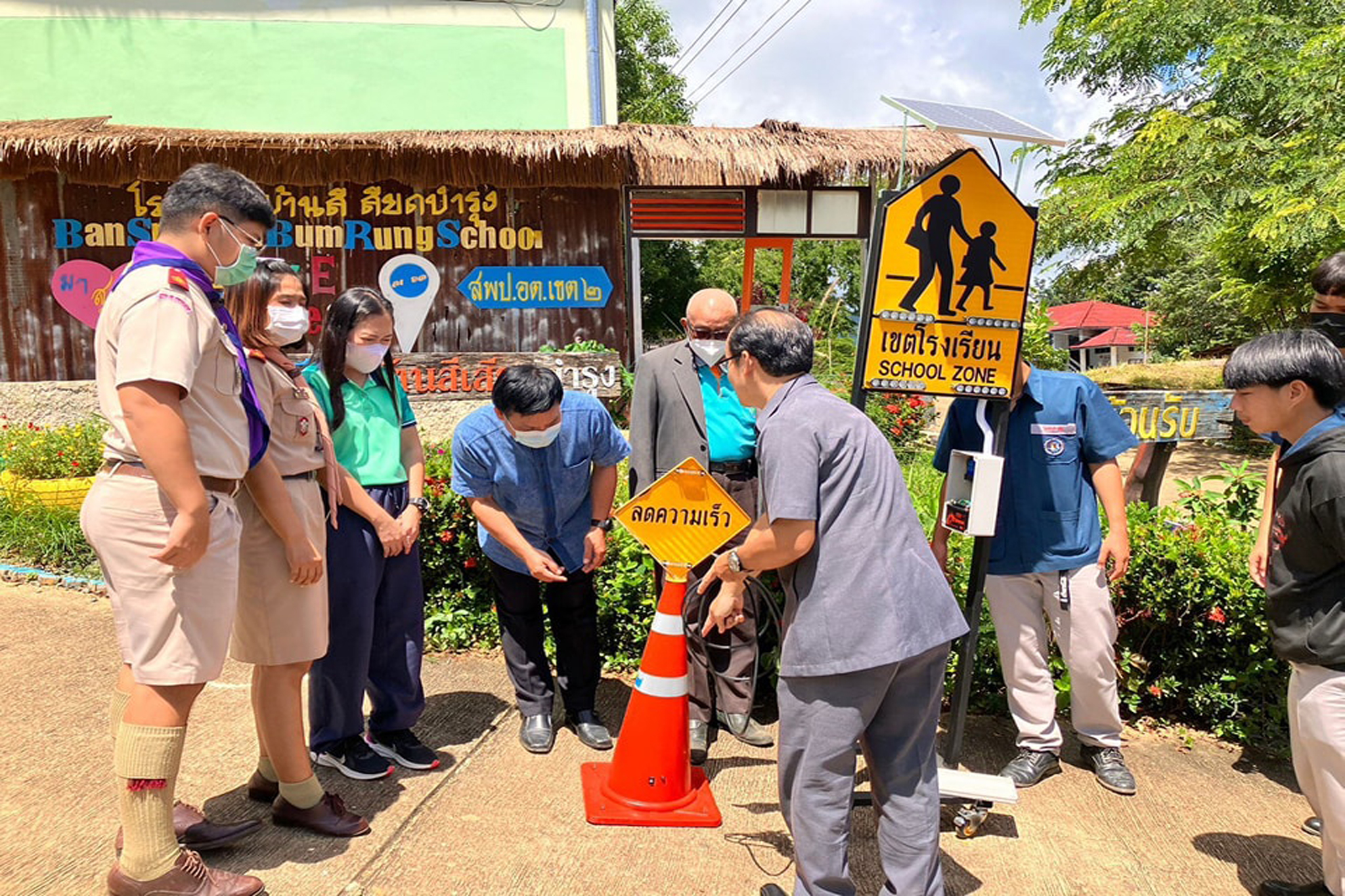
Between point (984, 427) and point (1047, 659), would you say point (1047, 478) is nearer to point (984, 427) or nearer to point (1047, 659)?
point (984, 427)

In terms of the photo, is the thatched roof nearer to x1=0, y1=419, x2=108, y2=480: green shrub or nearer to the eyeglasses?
x1=0, y1=419, x2=108, y2=480: green shrub

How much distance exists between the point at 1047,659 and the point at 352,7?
36.9ft

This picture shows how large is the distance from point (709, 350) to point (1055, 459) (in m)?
1.47

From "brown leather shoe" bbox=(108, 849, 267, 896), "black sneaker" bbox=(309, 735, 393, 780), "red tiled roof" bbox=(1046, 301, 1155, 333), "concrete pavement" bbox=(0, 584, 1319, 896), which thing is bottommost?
"concrete pavement" bbox=(0, 584, 1319, 896)

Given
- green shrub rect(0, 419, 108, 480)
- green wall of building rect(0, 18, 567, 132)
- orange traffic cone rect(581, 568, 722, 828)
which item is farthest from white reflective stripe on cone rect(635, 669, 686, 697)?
green wall of building rect(0, 18, 567, 132)

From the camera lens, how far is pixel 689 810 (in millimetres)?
3441

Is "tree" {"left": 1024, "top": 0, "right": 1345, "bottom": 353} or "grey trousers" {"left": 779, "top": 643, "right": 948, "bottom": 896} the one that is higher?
"tree" {"left": 1024, "top": 0, "right": 1345, "bottom": 353}

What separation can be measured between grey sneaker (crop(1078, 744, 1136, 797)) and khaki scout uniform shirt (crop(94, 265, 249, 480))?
336cm

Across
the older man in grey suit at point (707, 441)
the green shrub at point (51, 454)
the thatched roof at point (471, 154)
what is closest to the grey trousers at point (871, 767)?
the older man in grey suit at point (707, 441)

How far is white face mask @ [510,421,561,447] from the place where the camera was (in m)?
3.70

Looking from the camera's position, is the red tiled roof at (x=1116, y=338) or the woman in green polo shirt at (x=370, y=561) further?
the red tiled roof at (x=1116, y=338)

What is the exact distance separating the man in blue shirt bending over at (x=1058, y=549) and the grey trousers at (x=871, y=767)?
1.17 m

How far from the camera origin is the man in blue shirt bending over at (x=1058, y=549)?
367 centimetres

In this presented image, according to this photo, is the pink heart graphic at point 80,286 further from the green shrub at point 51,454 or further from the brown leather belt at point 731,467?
the brown leather belt at point 731,467
